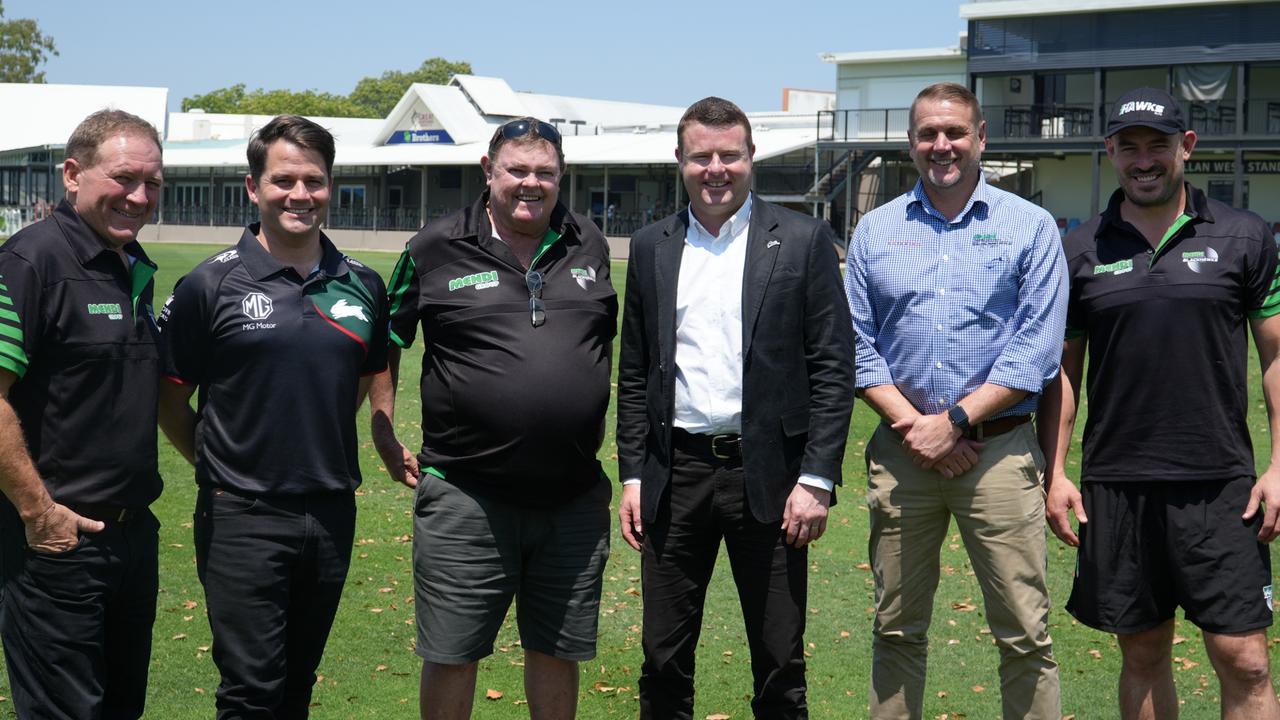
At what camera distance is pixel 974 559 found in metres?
4.96

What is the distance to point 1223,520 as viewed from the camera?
15.6 feet

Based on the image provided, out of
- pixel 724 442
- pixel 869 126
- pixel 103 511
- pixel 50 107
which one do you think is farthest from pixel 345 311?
pixel 50 107

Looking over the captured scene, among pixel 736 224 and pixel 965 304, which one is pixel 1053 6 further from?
pixel 736 224

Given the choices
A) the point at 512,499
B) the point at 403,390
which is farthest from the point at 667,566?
the point at 403,390

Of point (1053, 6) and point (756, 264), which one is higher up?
point (1053, 6)

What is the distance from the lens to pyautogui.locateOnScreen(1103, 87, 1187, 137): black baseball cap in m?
4.80

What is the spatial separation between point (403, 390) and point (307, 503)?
38.1ft

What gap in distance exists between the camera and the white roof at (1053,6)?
44375mm

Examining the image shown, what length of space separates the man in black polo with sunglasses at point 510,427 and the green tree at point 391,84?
5021 inches

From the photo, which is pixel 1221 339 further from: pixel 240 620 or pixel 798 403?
pixel 240 620

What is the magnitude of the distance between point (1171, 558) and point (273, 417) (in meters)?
3.29

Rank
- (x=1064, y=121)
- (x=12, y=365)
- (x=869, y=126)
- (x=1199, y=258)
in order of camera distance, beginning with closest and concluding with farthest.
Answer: (x=12, y=365)
(x=1199, y=258)
(x=1064, y=121)
(x=869, y=126)

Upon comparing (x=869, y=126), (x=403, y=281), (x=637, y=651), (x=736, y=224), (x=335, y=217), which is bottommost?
(x=637, y=651)

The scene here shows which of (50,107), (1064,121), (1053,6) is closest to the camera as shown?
(1064,121)
